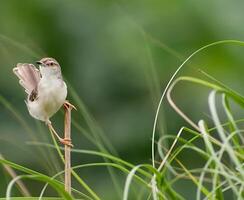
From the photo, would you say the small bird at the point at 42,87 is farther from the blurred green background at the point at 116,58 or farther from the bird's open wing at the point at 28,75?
the blurred green background at the point at 116,58

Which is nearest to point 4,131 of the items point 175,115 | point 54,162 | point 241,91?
point 175,115

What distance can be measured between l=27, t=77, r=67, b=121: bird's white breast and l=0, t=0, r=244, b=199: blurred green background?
Result: 1800 mm

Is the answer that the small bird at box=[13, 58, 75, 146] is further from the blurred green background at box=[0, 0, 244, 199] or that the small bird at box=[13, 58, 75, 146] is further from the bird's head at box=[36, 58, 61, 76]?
the blurred green background at box=[0, 0, 244, 199]

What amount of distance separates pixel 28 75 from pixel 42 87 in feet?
0.42

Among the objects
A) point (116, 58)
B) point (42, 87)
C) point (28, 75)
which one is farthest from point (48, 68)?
point (116, 58)

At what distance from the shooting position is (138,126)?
17.2 feet

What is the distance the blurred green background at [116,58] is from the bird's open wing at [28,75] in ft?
6.03

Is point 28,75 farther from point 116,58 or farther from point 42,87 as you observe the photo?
point 116,58

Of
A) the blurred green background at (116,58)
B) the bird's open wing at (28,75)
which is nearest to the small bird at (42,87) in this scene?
the bird's open wing at (28,75)

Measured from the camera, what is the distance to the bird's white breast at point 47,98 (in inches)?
108

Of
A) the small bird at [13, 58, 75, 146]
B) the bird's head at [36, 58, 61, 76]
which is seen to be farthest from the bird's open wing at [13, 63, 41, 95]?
the bird's head at [36, 58, 61, 76]

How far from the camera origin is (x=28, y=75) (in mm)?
2912

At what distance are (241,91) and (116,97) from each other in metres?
1.10

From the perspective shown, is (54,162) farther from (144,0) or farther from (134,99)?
(144,0)
